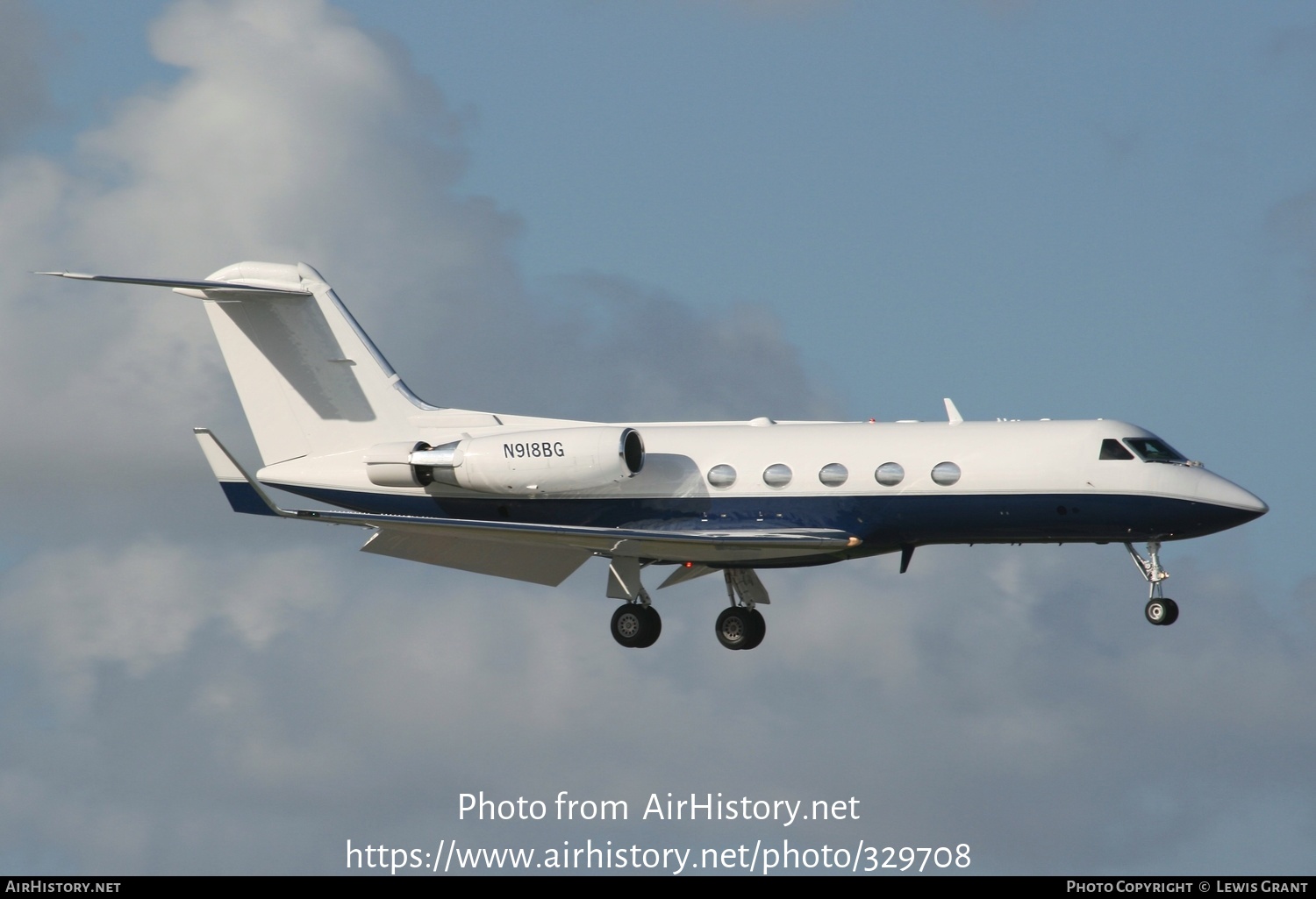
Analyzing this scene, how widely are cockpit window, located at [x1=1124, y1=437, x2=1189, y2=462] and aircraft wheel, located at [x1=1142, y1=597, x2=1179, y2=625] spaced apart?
220 cm

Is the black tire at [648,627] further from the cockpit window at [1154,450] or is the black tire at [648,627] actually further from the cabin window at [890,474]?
the cockpit window at [1154,450]

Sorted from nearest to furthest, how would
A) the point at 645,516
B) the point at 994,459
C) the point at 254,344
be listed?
the point at 994,459, the point at 645,516, the point at 254,344

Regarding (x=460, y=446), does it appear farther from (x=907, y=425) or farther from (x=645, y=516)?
(x=907, y=425)

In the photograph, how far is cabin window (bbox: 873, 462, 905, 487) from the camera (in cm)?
2928

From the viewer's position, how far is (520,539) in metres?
29.9

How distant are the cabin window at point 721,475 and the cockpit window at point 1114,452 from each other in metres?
5.80

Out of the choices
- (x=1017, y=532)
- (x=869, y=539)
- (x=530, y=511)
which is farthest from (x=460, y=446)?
(x=1017, y=532)

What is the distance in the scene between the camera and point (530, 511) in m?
31.5

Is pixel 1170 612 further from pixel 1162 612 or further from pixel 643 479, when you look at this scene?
pixel 643 479

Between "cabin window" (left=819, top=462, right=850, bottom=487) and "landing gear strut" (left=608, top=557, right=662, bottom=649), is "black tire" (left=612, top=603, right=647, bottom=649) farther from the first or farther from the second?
"cabin window" (left=819, top=462, right=850, bottom=487)

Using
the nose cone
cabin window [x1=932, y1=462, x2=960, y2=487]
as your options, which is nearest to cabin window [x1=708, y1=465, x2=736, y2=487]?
cabin window [x1=932, y1=462, x2=960, y2=487]

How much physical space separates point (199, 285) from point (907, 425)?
12252 mm

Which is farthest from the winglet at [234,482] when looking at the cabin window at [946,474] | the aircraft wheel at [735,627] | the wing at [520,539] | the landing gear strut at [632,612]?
the cabin window at [946,474]

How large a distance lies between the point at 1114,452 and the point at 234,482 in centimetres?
1337
